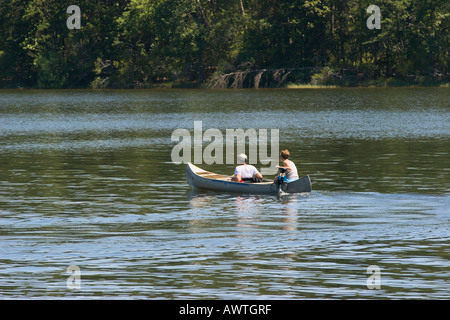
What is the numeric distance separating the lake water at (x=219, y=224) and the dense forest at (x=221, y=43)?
65255 millimetres

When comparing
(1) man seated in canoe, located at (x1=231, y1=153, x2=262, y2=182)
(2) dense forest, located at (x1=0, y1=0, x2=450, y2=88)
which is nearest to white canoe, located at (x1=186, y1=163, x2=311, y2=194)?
(1) man seated in canoe, located at (x1=231, y1=153, x2=262, y2=182)

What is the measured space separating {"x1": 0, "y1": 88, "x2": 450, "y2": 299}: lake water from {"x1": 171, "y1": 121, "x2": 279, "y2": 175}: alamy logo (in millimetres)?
1058

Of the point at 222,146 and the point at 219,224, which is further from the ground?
the point at 219,224

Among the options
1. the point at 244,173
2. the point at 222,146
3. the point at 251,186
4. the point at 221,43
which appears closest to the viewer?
the point at 251,186

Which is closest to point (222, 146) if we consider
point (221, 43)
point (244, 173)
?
point (244, 173)

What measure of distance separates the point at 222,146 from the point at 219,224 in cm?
2286

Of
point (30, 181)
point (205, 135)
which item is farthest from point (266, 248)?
point (205, 135)

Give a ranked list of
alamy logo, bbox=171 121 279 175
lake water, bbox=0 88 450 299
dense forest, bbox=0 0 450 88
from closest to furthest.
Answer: lake water, bbox=0 88 450 299, alamy logo, bbox=171 121 279 175, dense forest, bbox=0 0 450 88

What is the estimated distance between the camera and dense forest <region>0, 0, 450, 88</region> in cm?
11219

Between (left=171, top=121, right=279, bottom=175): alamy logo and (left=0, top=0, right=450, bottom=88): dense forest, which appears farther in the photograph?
(left=0, top=0, right=450, bottom=88): dense forest

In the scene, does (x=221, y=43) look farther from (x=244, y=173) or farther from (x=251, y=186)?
(x=251, y=186)

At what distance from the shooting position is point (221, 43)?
122938 mm

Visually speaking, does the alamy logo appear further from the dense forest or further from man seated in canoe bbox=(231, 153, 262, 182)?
the dense forest

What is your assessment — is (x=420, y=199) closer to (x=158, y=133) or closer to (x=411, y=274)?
(x=411, y=274)
